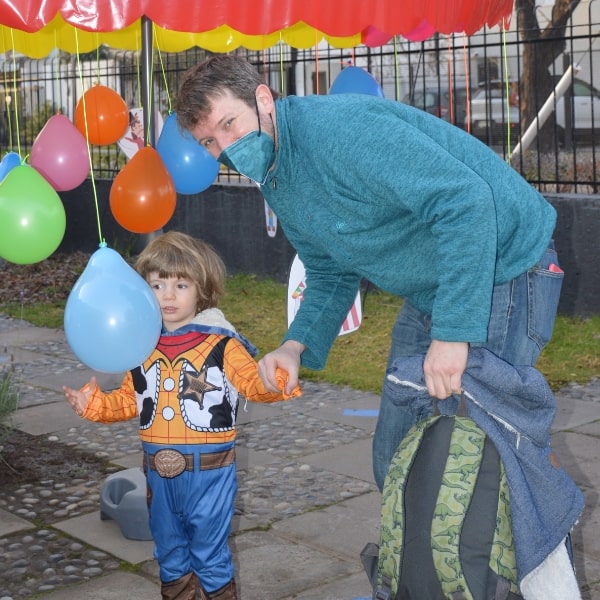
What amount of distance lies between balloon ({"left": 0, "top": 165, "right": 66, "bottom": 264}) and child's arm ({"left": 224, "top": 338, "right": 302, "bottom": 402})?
856 millimetres

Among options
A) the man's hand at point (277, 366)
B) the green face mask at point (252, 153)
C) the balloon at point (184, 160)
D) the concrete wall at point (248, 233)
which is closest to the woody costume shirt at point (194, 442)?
the man's hand at point (277, 366)

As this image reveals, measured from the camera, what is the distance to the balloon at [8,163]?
14.1 feet

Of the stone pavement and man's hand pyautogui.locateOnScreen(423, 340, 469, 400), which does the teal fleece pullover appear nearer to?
man's hand pyautogui.locateOnScreen(423, 340, 469, 400)

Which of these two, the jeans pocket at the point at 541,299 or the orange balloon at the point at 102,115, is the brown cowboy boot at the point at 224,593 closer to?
the jeans pocket at the point at 541,299

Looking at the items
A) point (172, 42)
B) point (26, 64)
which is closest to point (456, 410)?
point (172, 42)

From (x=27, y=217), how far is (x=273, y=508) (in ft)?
5.65

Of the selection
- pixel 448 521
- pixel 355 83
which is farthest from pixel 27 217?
pixel 355 83

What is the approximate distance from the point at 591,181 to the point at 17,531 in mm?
6054

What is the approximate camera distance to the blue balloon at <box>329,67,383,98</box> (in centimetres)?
544

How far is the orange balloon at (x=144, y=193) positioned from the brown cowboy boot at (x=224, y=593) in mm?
1615

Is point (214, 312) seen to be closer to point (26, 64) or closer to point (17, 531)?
point (17, 531)

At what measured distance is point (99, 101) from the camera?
5113 millimetres

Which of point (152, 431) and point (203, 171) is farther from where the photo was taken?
point (203, 171)

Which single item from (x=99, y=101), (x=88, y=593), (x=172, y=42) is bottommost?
(x=88, y=593)
